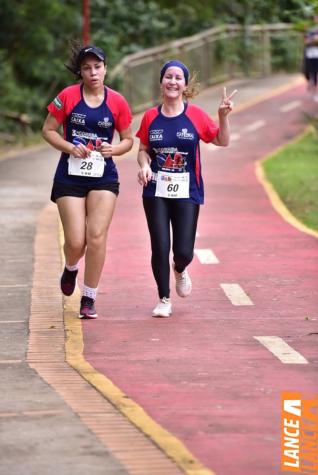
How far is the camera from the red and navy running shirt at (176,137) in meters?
11.3

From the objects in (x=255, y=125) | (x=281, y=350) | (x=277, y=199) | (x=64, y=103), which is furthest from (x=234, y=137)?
(x=281, y=350)

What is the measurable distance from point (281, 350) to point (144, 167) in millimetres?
2013

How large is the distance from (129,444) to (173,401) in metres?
1.11

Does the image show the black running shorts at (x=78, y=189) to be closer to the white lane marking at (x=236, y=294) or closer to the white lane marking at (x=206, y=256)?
the white lane marking at (x=236, y=294)

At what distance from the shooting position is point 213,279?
13430 millimetres

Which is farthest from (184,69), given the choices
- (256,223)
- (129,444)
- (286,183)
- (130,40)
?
(130,40)

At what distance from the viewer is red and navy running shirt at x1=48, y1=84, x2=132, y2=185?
11.1 metres

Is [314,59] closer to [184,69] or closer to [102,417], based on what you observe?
[184,69]

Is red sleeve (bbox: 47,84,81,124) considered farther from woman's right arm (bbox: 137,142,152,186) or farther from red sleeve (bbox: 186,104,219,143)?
red sleeve (bbox: 186,104,219,143)

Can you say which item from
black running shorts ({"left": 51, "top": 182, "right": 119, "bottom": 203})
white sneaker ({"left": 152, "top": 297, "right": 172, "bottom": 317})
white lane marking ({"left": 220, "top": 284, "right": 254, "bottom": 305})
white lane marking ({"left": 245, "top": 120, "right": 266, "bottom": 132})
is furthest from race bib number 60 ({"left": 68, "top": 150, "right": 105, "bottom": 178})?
white lane marking ({"left": 245, "top": 120, "right": 266, "bottom": 132})

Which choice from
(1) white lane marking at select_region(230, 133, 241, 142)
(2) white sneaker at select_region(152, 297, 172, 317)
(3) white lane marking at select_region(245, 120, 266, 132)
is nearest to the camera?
(2) white sneaker at select_region(152, 297, 172, 317)

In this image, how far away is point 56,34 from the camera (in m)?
35.1

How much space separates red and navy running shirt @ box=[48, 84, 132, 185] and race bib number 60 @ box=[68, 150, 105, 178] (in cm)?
5

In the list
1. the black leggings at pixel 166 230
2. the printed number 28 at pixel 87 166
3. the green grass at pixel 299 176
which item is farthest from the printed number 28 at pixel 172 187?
the green grass at pixel 299 176
